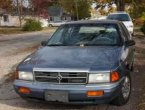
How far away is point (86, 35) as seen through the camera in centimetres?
814

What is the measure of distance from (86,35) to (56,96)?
2.31 meters

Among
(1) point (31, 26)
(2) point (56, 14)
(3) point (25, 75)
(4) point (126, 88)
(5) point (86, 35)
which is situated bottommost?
(2) point (56, 14)

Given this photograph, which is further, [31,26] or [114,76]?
[31,26]

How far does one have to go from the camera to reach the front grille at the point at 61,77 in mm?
6211

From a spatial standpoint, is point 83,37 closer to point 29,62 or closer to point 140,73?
point 29,62

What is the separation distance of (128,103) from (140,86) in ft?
4.84

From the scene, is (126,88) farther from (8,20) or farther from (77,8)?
(77,8)

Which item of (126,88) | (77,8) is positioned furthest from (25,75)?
(77,8)

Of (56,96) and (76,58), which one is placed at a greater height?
(76,58)

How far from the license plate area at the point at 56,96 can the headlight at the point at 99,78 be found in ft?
1.59

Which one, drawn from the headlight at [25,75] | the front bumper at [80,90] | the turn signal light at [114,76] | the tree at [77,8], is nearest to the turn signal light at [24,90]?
the front bumper at [80,90]

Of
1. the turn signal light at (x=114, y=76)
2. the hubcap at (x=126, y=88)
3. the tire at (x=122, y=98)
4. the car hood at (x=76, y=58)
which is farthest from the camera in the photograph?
the hubcap at (x=126, y=88)

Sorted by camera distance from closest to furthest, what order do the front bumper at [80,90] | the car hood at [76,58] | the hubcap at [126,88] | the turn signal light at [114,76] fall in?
the front bumper at [80,90] < the turn signal light at [114,76] < the car hood at [76,58] < the hubcap at [126,88]

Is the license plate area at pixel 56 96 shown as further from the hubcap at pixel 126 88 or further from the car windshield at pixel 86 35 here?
the car windshield at pixel 86 35
